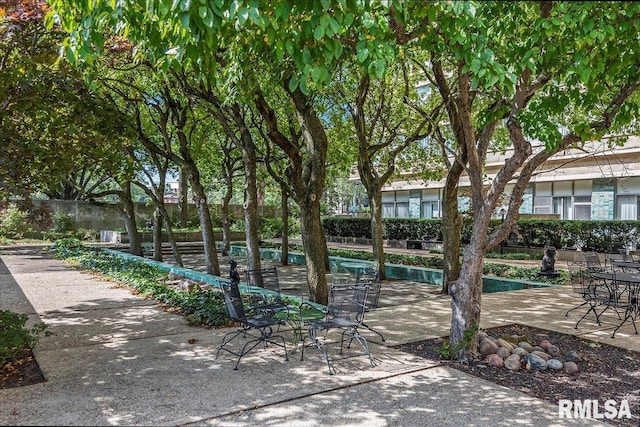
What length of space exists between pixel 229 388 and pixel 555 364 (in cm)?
379

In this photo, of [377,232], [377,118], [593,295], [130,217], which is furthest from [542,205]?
[130,217]

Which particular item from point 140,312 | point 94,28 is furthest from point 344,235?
point 94,28

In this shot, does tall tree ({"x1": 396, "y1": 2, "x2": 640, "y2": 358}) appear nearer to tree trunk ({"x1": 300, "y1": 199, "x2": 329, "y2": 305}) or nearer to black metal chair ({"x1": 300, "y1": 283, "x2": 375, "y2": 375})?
black metal chair ({"x1": 300, "y1": 283, "x2": 375, "y2": 375})

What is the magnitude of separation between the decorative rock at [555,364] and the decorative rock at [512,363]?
13.3 inches

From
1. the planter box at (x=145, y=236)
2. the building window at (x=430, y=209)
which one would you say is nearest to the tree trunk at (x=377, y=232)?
the planter box at (x=145, y=236)

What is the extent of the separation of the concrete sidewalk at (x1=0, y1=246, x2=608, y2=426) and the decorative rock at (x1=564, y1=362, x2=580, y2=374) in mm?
1182

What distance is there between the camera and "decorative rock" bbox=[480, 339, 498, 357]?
6.26 meters

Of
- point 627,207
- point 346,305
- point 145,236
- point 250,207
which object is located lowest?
point 346,305

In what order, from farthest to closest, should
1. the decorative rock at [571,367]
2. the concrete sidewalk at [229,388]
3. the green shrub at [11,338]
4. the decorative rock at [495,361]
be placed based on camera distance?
the decorative rock at [495,361]
the decorative rock at [571,367]
the green shrub at [11,338]
the concrete sidewalk at [229,388]

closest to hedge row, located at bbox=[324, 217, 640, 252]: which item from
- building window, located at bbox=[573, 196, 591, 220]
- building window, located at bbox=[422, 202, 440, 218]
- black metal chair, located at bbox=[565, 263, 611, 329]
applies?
building window, located at bbox=[573, 196, 591, 220]

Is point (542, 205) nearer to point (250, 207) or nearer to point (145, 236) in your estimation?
point (250, 207)

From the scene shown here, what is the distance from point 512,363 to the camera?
233 inches

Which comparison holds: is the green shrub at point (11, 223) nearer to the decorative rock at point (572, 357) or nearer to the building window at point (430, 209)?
the building window at point (430, 209)

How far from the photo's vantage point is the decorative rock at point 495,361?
5.96 meters
